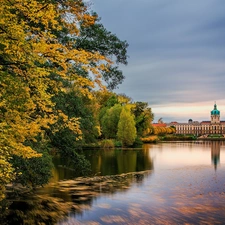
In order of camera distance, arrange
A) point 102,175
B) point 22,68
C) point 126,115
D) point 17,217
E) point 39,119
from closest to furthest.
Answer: point 22,68
point 39,119
point 17,217
point 102,175
point 126,115

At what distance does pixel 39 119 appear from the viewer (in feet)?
25.7

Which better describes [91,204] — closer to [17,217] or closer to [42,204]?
[42,204]

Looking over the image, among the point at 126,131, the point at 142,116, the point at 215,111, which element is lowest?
the point at 126,131

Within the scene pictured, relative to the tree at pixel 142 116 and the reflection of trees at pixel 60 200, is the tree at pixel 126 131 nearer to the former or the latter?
the tree at pixel 142 116

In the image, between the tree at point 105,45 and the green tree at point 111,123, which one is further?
the green tree at point 111,123

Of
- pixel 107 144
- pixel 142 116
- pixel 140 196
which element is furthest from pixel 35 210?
pixel 142 116

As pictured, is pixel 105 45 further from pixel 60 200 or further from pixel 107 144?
pixel 107 144

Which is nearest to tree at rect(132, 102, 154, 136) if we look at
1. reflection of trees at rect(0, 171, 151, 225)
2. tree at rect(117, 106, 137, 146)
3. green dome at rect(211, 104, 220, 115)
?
tree at rect(117, 106, 137, 146)

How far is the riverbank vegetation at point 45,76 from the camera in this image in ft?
18.7

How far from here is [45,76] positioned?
8.58 m

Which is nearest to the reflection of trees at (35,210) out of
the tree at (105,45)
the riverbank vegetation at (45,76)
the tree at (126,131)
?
the riverbank vegetation at (45,76)

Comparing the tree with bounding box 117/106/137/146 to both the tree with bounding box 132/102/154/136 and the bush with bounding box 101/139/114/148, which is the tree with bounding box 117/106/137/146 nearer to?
the bush with bounding box 101/139/114/148

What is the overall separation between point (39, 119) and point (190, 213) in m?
7.80

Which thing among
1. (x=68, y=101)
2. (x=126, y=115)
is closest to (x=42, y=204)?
(x=68, y=101)
